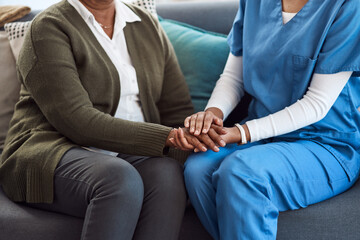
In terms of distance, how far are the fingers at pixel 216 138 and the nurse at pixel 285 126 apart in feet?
0.05

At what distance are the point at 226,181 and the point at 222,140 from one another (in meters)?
0.17

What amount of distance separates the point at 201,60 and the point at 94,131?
23.5 inches

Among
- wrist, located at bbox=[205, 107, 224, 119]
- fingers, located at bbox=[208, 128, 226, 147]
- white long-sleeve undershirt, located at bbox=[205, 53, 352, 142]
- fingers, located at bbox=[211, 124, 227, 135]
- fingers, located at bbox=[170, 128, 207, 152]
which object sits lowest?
fingers, located at bbox=[170, 128, 207, 152]

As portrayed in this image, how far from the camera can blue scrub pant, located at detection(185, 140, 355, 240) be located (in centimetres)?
111

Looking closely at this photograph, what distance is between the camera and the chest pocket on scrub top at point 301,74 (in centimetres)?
127

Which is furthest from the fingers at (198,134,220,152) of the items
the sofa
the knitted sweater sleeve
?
the sofa

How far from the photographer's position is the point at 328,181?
125cm

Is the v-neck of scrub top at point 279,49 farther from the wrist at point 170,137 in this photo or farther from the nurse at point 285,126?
the wrist at point 170,137

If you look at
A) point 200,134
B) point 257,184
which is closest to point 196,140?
point 200,134

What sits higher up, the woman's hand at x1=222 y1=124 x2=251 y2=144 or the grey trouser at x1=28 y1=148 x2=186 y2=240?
the woman's hand at x1=222 y1=124 x2=251 y2=144

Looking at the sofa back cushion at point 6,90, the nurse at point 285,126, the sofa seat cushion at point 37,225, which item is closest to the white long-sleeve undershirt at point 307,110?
the nurse at point 285,126

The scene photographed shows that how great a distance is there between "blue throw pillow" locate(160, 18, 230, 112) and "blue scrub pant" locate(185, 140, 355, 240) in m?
0.42

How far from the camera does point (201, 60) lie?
67.5 inches

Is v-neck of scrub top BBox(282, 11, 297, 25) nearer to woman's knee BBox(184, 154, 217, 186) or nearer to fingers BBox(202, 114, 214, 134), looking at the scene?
fingers BBox(202, 114, 214, 134)
